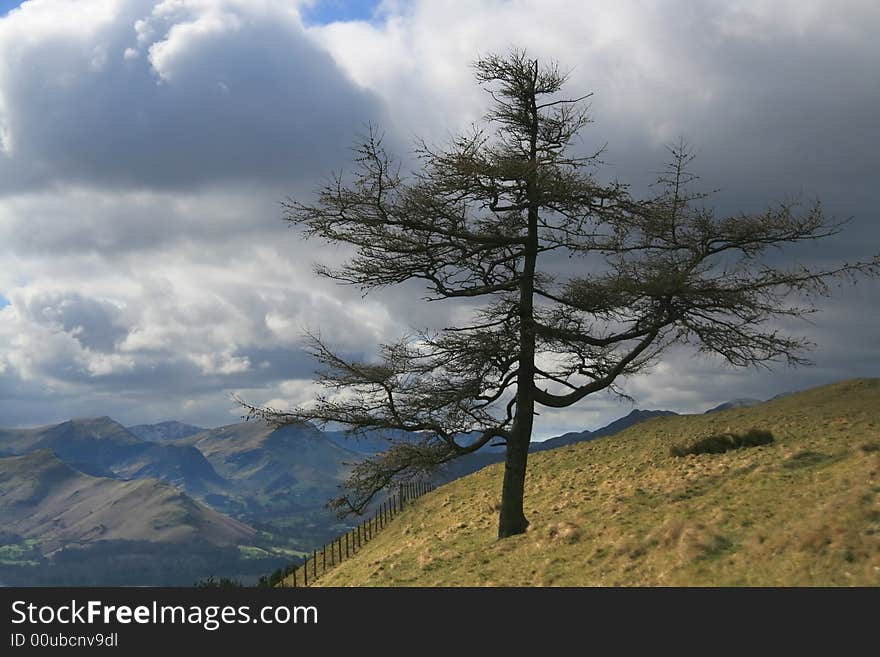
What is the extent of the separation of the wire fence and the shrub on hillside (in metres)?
12.9

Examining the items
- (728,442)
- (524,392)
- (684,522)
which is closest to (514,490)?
(524,392)

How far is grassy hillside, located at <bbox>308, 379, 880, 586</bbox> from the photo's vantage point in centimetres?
1498

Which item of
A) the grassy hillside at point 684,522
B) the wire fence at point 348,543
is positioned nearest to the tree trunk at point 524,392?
the grassy hillside at point 684,522

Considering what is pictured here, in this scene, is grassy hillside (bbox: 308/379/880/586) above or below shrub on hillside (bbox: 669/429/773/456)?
below

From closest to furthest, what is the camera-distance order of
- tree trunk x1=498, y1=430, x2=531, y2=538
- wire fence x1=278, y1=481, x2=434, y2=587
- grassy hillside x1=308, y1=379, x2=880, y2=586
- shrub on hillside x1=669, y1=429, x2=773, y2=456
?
grassy hillside x1=308, y1=379, x2=880, y2=586 → tree trunk x1=498, y1=430, x2=531, y2=538 → shrub on hillside x1=669, y1=429, x2=773, y2=456 → wire fence x1=278, y1=481, x2=434, y2=587

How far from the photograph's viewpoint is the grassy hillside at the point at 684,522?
1498cm

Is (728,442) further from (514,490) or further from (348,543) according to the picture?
(348,543)

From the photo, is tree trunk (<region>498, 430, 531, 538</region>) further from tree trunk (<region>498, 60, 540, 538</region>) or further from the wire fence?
the wire fence

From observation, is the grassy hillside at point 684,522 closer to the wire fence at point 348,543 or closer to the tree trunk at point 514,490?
the tree trunk at point 514,490

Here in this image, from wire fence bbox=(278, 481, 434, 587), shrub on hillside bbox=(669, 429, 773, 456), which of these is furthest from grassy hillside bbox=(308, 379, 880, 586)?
wire fence bbox=(278, 481, 434, 587)

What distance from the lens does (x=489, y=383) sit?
899 inches

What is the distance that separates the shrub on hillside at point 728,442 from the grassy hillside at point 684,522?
1.89 ft

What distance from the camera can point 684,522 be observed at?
17.5 meters
